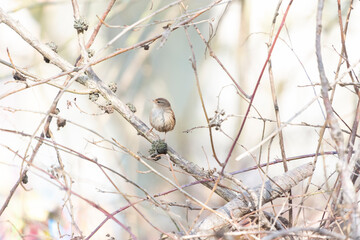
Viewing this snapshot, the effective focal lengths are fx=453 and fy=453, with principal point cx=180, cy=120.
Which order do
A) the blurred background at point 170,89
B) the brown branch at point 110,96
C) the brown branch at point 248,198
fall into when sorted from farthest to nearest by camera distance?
1. the blurred background at point 170,89
2. the brown branch at point 110,96
3. the brown branch at point 248,198

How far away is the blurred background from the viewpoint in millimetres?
3014

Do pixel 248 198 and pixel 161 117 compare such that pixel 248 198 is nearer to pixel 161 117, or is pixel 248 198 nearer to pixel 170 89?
pixel 161 117

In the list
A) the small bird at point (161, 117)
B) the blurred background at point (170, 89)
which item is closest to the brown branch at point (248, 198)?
the small bird at point (161, 117)

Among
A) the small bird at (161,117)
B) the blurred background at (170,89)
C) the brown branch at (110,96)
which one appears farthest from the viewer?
the blurred background at (170,89)

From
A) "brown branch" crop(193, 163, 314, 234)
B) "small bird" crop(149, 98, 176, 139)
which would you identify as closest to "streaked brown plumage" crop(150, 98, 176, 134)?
"small bird" crop(149, 98, 176, 139)

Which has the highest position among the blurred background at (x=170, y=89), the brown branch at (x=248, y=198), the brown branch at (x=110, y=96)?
the blurred background at (x=170, y=89)

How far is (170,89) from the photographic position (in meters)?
3.37

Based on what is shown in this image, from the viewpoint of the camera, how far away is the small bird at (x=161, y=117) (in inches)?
89.4

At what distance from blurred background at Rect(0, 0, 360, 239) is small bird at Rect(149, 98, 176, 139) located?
2.08ft

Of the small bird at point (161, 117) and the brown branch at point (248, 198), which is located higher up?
the small bird at point (161, 117)

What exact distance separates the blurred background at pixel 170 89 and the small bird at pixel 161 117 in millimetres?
635

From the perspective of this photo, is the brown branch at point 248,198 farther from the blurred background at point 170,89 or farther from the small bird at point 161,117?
the blurred background at point 170,89

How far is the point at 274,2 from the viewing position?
9.98 ft

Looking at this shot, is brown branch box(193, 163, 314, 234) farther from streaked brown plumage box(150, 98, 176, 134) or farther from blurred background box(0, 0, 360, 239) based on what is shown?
blurred background box(0, 0, 360, 239)
